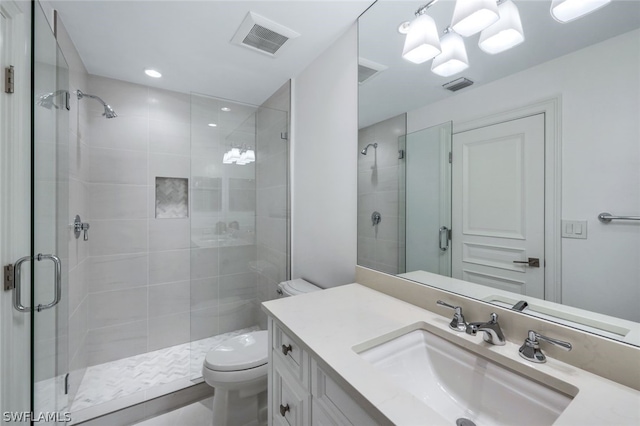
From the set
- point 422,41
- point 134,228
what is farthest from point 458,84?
point 134,228

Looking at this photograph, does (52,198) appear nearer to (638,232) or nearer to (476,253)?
(476,253)

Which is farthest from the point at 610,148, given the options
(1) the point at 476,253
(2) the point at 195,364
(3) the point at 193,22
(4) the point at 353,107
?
(2) the point at 195,364

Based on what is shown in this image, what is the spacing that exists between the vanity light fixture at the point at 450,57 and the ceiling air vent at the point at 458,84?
4cm

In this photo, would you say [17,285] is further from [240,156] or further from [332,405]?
[240,156]

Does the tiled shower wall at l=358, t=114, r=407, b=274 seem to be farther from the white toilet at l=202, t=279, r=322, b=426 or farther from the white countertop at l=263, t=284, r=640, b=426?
the white toilet at l=202, t=279, r=322, b=426

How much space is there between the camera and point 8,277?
89 cm

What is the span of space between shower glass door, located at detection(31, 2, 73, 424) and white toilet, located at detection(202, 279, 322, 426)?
0.69m

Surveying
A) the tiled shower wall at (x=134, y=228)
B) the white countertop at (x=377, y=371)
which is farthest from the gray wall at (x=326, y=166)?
the tiled shower wall at (x=134, y=228)

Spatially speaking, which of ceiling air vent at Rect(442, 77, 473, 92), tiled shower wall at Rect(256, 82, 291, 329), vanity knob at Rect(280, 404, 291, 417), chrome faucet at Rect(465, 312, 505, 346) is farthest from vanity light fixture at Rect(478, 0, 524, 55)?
tiled shower wall at Rect(256, 82, 291, 329)

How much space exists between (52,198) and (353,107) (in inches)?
63.1

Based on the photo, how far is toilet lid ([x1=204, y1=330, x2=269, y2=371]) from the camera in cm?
149

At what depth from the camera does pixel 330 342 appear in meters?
Answer: 0.82

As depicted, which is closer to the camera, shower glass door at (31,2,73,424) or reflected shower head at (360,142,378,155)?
shower glass door at (31,2,73,424)

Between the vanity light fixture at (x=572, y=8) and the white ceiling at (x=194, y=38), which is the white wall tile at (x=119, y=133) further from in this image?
the vanity light fixture at (x=572, y=8)
